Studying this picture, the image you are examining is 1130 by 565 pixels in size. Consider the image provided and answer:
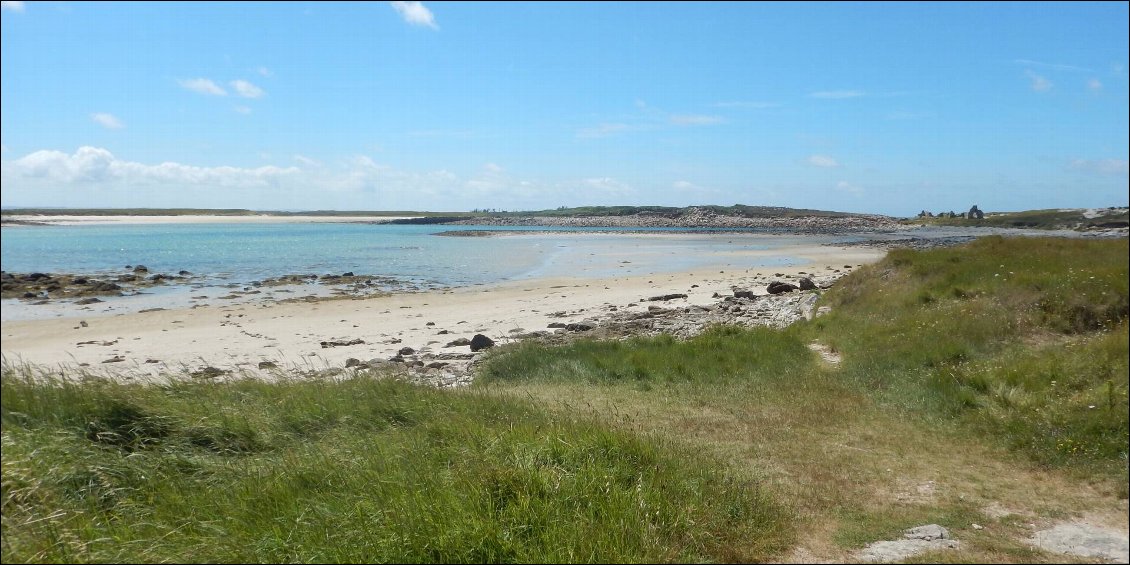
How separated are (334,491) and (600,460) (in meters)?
2.39

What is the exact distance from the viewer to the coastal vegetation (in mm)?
4496

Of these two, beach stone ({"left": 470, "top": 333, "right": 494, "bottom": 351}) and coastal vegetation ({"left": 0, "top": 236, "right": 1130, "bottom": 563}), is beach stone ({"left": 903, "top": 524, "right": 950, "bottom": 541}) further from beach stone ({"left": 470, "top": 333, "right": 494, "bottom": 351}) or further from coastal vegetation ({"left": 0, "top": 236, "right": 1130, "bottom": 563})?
beach stone ({"left": 470, "top": 333, "right": 494, "bottom": 351})

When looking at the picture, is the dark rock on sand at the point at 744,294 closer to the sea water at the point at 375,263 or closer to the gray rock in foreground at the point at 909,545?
the sea water at the point at 375,263

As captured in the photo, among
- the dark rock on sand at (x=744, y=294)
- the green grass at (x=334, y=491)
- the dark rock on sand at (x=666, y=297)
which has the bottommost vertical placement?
the green grass at (x=334, y=491)

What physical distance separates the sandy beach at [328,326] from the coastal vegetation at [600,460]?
411cm

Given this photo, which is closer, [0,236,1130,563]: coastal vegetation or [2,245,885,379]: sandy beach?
[0,236,1130,563]: coastal vegetation

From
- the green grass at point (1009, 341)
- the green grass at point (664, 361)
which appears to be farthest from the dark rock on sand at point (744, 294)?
the green grass at point (664, 361)

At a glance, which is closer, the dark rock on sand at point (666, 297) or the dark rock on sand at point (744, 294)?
the dark rock on sand at point (744, 294)

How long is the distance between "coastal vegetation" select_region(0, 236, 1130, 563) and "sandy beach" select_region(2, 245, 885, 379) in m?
4.11

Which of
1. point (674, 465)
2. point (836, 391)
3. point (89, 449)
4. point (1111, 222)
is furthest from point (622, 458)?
point (1111, 222)

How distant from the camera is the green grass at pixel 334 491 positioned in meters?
4.28

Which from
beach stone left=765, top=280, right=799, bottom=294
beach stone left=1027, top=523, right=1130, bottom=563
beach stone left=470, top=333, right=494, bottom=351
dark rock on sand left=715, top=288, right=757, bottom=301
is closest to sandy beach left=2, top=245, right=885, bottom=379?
beach stone left=470, top=333, right=494, bottom=351

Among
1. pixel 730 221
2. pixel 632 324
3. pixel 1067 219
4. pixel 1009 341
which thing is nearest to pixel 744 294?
pixel 632 324

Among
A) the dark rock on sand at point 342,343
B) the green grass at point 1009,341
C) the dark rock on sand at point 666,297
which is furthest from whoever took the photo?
the dark rock on sand at point 666,297
